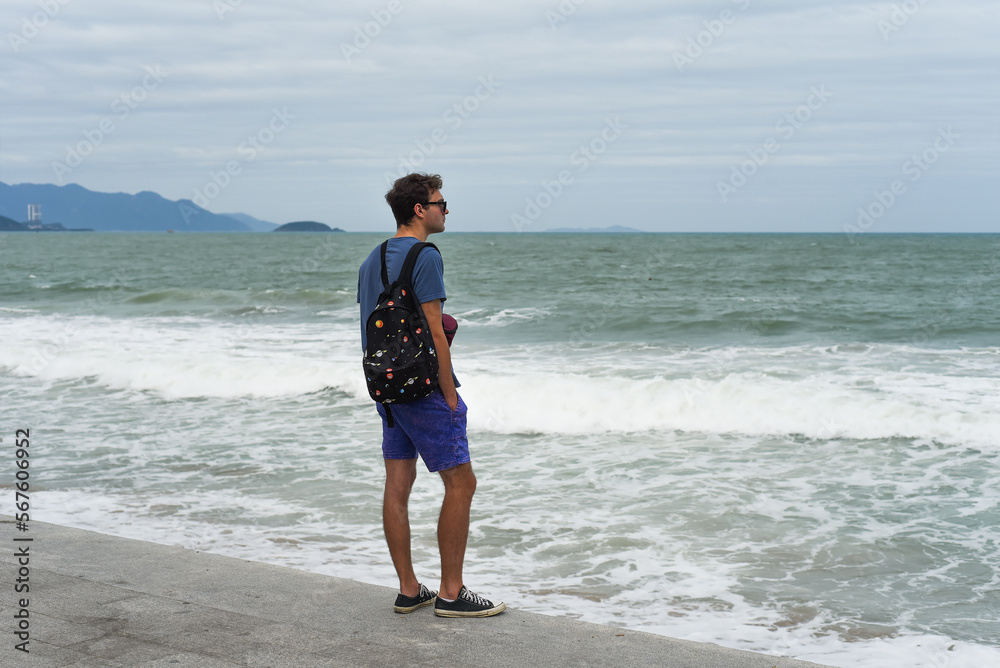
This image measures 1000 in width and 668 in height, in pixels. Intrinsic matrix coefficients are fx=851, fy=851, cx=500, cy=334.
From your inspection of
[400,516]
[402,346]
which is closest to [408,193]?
[402,346]

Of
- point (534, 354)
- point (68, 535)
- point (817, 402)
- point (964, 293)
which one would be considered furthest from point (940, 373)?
point (964, 293)

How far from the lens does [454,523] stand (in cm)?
360

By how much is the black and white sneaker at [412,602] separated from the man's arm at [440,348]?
85cm

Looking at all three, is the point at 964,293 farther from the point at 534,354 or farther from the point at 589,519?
the point at 589,519

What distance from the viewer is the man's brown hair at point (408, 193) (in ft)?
11.4

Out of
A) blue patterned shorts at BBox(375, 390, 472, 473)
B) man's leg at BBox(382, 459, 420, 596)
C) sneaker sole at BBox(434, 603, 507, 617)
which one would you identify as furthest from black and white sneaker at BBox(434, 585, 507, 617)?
blue patterned shorts at BBox(375, 390, 472, 473)

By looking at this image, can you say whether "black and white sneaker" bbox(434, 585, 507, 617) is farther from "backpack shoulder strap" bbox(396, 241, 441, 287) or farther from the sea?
"backpack shoulder strap" bbox(396, 241, 441, 287)

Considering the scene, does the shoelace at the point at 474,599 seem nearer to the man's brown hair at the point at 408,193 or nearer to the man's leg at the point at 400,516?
the man's leg at the point at 400,516

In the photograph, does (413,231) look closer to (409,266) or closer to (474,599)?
(409,266)

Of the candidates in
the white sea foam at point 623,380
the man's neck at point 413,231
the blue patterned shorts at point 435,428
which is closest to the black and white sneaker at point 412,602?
the blue patterned shorts at point 435,428

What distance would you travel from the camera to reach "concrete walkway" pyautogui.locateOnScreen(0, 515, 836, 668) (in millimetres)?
3062

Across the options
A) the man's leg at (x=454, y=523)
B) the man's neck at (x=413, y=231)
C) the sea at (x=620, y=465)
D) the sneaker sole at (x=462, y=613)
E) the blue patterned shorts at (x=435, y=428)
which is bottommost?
the sea at (x=620, y=465)

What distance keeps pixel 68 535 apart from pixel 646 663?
129 inches

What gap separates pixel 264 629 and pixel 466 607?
82 centimetres
